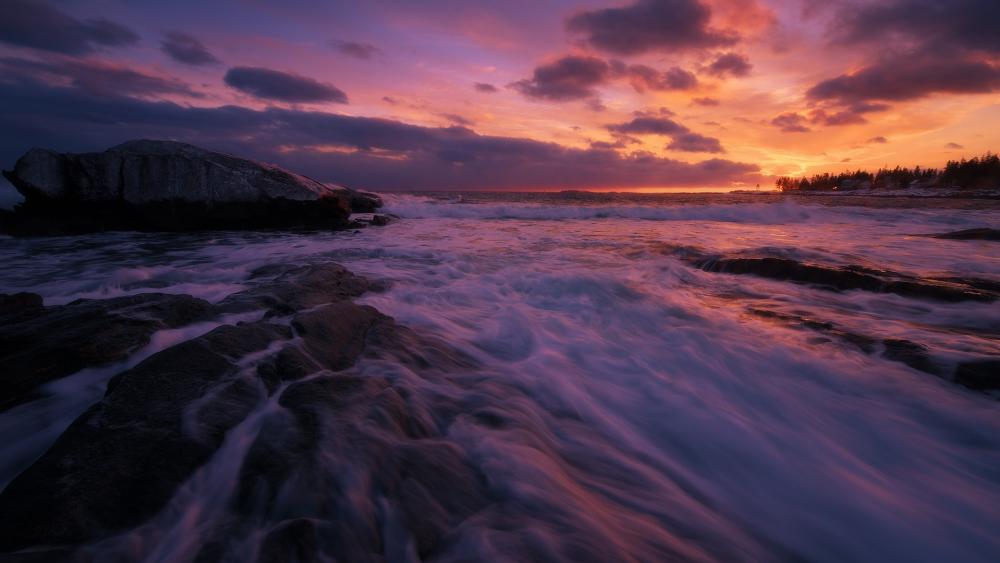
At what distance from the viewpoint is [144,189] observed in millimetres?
10086

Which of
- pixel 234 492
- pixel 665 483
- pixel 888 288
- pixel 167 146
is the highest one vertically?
pixel 167 146

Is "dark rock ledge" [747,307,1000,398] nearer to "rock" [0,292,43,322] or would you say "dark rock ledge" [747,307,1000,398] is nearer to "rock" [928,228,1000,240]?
"rock" [0,292,43,322]

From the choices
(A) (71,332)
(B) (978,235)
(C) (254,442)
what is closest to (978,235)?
(B) (978,235)

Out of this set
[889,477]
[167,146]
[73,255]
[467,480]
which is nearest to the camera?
[467,480]

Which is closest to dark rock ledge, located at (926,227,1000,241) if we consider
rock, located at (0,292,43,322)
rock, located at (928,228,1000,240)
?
rock, located at (928,228,1000,240)

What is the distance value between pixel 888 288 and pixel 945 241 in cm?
600

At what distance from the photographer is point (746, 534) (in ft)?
5.44

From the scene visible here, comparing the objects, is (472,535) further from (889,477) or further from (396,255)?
(396,255)

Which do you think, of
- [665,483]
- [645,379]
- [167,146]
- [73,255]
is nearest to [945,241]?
[645,379]

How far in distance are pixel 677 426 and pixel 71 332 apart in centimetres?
373

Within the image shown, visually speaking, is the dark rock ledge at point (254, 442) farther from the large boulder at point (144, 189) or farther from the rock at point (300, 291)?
the large boulder at point (144, 189)

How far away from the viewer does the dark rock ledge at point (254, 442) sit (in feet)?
4.48

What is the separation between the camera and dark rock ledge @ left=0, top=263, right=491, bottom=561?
1.37 metres

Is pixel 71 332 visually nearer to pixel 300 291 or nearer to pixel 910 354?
pixel 300 291
